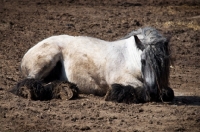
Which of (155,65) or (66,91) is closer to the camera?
(155,65)

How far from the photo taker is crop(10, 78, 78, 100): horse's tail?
9234 millimetres

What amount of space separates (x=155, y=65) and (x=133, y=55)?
22.9 inches

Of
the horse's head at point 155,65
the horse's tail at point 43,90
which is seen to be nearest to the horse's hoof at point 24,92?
the horse's tail at point 43,90

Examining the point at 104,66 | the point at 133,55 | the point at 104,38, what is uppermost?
the point at 104,38

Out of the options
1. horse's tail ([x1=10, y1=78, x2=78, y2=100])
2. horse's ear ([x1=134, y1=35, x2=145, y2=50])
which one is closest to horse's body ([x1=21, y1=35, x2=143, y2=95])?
horse's ear ([x1=134, y1=35, x2=145, y2=50])

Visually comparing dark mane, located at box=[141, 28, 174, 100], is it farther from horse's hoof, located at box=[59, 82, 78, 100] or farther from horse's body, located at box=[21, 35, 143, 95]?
horse's hoof, located at box=[59, 82, 78, 100]

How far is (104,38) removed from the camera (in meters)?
14.6

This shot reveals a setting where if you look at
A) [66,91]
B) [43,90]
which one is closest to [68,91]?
[66,91]

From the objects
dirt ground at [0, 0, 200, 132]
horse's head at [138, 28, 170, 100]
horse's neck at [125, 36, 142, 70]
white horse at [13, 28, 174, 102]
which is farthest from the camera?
horse's neck at [125, 36, 142, 70]

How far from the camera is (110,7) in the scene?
1905 centimetres

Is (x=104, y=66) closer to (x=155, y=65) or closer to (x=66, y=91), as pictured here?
(x=66, y=91)

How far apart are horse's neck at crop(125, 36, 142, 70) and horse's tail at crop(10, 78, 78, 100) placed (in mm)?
962

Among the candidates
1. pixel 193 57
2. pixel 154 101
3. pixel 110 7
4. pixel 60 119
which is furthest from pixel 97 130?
pixel 110 7

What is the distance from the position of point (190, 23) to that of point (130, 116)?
816cm
